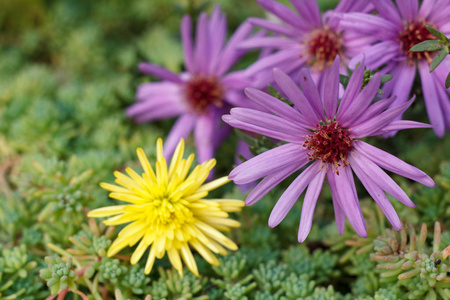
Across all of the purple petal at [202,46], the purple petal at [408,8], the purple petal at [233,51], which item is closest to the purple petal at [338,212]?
the purple petal at [408,8]

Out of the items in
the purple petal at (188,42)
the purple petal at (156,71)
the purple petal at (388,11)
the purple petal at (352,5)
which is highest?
the purple petal at (188,42)

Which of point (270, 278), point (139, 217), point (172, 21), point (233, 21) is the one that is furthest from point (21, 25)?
point (270, 278)

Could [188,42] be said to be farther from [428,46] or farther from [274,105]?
[428,46]

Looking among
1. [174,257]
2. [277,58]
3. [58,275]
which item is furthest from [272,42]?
[58,275]

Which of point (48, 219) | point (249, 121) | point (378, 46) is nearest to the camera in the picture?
point (249, 121)

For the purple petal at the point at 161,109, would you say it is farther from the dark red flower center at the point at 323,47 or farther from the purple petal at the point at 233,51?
the dark red flower center at the point at 323,47

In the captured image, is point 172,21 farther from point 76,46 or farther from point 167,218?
point 167,218
